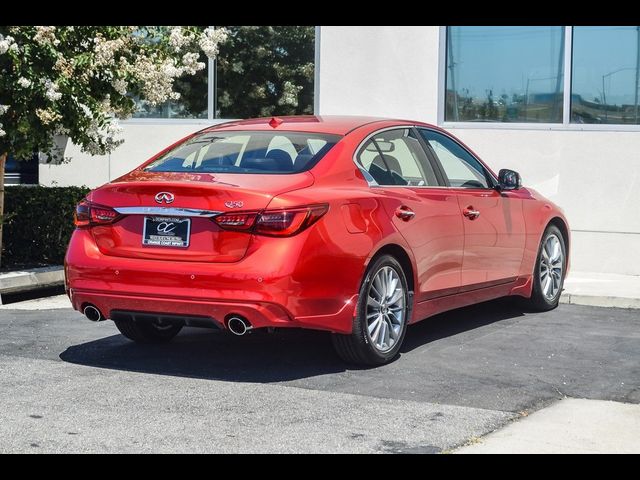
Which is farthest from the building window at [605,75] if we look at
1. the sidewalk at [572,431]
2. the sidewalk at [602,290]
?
the sidewalk at [572,431]

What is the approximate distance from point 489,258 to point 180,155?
2.49 metres

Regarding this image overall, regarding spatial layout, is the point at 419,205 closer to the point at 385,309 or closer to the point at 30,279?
the point at 385,309

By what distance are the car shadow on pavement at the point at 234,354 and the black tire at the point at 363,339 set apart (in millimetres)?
112

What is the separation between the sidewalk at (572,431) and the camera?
5.20 metres

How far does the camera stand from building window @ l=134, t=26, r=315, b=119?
13898 millimetres

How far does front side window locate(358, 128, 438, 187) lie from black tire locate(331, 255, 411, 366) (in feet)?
1.98

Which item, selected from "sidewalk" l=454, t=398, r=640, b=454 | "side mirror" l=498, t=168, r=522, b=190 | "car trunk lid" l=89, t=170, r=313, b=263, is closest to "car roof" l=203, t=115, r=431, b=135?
"car trunk lid" l=89, t=170, r=313, b=263

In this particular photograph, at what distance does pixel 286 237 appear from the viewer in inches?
257

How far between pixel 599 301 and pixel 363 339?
160 inches

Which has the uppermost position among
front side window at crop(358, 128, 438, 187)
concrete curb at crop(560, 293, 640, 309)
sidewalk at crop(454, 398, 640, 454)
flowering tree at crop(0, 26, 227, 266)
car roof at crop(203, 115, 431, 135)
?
flowering tree at crop(0, 26, 227, 266)

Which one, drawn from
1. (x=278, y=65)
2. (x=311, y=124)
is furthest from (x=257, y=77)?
(x=311, y=124)

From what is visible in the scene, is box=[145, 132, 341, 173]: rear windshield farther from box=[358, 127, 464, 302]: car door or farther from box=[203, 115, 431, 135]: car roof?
box=[358, 127, 464, 302]: car door
